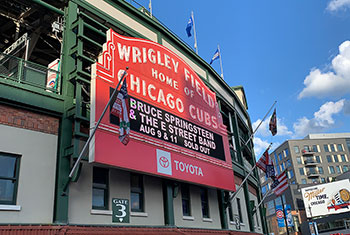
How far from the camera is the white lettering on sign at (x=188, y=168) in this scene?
15.2 meters

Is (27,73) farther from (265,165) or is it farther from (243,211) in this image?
(243,211)

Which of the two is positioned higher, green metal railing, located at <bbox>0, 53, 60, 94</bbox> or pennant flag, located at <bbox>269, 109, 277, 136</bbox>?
pennant flag, located at <bbox>269, 109, 277, 136</bbox>

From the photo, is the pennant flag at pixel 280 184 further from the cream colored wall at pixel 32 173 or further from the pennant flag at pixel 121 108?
the cream colored wall at pixel 32 173

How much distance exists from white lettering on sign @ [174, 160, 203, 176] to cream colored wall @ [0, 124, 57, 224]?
5.68m

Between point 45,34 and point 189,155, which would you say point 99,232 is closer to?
point 189,155

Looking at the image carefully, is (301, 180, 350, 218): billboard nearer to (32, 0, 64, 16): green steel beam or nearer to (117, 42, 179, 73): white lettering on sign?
(117, 42, 179, 73): white lettering on sign

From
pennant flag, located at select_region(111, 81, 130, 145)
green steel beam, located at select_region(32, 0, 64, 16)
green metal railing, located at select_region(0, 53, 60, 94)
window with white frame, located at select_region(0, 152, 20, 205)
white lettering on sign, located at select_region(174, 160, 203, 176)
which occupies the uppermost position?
green steel beam, located at select_region(32, 0, 64, 16)

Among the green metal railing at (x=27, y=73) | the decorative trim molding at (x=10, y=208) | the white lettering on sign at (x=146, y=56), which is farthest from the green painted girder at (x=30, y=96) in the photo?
the white lettering on sign at (x=146, y=56)

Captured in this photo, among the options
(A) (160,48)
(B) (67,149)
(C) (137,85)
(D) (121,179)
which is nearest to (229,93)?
(A) (160,48)

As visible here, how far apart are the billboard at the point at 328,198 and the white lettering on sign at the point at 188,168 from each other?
68.8 metres

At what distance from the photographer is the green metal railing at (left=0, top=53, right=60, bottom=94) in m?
11.6

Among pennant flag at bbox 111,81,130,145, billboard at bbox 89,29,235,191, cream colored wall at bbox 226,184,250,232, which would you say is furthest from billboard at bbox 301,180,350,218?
pennant flag at bbox 111,81,130,145

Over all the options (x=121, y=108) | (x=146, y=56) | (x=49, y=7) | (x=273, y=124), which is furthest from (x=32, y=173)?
(x=273, y=124)

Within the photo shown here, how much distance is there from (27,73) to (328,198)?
7887 cm
